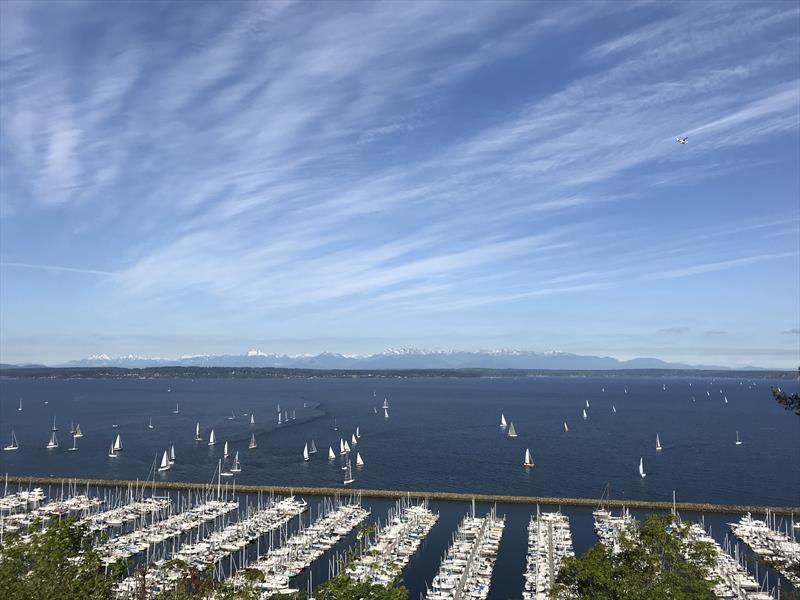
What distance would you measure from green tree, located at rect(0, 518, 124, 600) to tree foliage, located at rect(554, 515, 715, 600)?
21673mm

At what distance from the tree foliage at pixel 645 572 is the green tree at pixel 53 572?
21673 mm

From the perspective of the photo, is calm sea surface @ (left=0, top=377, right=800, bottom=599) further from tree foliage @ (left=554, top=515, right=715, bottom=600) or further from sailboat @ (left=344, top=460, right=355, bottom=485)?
tree foliage @ (left=554, top=515, right=715, bottom=600)

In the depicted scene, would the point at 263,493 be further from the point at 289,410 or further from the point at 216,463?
the point at 289,410

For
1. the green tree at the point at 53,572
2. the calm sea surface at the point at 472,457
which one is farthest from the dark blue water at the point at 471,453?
the green tree at the point at 53,572

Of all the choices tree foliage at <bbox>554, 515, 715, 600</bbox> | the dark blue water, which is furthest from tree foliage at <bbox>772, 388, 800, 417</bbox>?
the dark blue water

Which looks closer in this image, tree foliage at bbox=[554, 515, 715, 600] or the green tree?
the green tree

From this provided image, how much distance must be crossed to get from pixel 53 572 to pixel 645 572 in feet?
85.8

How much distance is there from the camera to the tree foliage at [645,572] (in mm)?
25953

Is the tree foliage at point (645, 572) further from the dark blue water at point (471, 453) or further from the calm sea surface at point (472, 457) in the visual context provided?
the dark blue water at point (471, 453)

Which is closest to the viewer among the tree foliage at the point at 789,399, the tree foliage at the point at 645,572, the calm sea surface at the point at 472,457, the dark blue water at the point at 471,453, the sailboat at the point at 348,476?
the tree foliage at the point at 645,572

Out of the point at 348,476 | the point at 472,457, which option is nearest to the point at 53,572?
the point at 348,476

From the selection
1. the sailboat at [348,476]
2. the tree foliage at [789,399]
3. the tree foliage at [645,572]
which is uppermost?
the tree foliage at [789,399]

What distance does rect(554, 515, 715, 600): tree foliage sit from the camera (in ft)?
85.1

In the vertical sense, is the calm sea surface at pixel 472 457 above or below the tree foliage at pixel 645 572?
below
